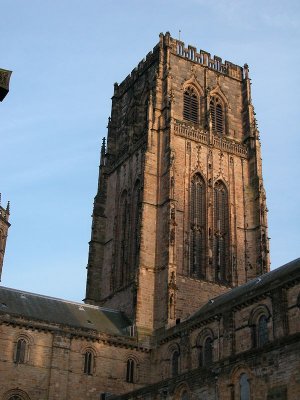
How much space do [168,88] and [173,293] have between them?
69.7ft

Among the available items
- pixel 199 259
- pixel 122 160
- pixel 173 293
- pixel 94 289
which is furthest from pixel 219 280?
pixel 122 160

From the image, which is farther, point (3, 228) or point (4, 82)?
point (3, 228)

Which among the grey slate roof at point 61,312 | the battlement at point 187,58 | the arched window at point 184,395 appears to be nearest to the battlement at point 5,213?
the grey slate roof at point 61,312

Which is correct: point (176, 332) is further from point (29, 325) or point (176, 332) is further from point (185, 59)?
point (185, 59)

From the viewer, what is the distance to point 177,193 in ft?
187

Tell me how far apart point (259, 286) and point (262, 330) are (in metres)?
2.83

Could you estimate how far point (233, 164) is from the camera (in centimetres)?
6241

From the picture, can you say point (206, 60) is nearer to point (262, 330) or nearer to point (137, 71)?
point (137, 71)

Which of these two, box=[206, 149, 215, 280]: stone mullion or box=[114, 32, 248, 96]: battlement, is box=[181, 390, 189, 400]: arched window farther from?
box=[114, 32, 248, 96]: battlement

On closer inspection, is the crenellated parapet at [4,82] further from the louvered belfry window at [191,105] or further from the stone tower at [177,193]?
the louvered belfry window at [191,105]

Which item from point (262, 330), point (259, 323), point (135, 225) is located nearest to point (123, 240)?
point (135, 225)

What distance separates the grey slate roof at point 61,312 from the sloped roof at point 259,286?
741 centimetres

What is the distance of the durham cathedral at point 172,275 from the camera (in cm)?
3959

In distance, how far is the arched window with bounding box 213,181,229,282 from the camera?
186ft
